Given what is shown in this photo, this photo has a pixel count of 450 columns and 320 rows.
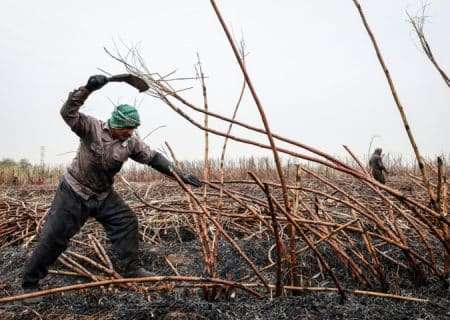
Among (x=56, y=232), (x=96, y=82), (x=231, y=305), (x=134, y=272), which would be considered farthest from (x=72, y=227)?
(x=231, y=305)

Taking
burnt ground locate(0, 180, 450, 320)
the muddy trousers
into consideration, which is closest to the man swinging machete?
the muddy trousers

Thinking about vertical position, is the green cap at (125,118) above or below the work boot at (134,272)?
above

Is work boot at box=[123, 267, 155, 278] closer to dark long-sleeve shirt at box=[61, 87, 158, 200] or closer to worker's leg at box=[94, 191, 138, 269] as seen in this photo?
worker's leg at box=[94, 191, 138, 269]

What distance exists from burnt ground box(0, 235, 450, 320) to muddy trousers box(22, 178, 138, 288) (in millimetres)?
293

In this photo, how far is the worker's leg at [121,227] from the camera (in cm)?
376

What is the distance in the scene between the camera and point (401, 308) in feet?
7.15

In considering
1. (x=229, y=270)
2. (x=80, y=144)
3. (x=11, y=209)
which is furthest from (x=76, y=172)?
(x=11, y=209)

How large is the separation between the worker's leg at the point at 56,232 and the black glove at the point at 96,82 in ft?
2.70

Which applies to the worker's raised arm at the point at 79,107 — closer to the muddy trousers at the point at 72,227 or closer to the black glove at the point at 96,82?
the black glove at the point at 96,82

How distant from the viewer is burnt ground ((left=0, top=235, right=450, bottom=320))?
2.15 meters

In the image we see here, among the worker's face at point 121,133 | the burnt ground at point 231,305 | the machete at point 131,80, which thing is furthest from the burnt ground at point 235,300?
the machete at point 131,80

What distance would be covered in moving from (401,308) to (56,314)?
1.91 meters

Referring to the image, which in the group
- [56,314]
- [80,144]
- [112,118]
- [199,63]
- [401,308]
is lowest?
[56,314]

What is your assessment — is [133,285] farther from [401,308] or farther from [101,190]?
[401,308]
